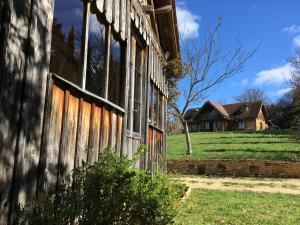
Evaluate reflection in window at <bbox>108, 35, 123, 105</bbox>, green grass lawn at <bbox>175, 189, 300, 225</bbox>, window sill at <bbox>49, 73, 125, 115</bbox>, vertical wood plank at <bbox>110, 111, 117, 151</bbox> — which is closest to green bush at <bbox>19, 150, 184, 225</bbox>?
window sill at <bbox>49, 73, 125, 115</bbox>

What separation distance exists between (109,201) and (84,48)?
2092 millimetres

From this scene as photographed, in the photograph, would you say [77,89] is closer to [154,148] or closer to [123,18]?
[123,18]

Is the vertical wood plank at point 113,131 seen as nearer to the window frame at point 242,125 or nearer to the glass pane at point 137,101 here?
the glass pane at point 137,101

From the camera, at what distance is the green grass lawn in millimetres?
6748

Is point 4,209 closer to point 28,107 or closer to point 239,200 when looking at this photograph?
point 28,107

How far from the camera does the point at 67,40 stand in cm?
398

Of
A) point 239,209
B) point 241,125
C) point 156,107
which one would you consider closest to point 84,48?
point 239,209

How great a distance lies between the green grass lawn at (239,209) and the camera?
675 cm

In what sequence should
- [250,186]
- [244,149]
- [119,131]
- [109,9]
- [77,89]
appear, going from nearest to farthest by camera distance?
1. [77,89]
2. [109,9]
3. [119,131]
4. [250,186]
5. [244,149]

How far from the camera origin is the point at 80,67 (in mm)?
4305

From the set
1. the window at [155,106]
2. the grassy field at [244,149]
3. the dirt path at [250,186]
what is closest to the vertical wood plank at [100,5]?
the window at [155,106]

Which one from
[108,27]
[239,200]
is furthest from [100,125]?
[239,200]

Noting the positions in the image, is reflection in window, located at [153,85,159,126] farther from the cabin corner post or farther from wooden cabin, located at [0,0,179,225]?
the cabin corner post

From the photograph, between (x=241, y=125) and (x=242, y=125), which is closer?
(x=242, y=125)
